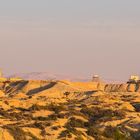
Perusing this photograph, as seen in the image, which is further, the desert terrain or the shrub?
the shrub

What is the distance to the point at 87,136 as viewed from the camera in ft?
181

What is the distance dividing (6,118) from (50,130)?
1221cm

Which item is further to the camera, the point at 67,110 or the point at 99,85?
the point at 99,85

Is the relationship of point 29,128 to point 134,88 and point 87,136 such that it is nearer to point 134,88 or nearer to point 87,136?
point 87,136

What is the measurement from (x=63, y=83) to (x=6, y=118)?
5653cm

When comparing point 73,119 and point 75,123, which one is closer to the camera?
point 75,123

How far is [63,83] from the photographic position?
405ft

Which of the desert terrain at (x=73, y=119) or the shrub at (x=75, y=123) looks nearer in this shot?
the desert terrain at (x=73, y=119)

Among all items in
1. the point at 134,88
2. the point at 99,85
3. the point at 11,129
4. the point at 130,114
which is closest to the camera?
the point at 11,129

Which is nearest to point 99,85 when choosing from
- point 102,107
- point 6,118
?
point 102,107

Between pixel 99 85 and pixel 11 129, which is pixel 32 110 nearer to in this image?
pixel 11 129

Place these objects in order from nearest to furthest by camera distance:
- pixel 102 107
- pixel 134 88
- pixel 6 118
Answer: pixel 6 118
pixel 102 107
pixel 134 88

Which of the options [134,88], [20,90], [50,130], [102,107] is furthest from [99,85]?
[50,130]

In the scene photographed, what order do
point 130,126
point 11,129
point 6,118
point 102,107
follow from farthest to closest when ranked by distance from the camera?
point 102,107 → point 6,118 → point 130,126 → point 11,129
